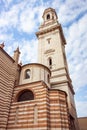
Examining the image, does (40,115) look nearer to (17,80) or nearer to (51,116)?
(51,116)

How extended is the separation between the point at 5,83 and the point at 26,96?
8.62 feet

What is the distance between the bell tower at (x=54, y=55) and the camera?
1906cm

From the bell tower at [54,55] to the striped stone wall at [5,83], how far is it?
7.63m

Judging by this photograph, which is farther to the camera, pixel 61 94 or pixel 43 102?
pixel 61 94

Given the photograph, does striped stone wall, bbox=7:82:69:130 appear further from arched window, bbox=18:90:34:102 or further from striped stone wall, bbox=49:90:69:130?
arched window, bbox=18:90:34:102

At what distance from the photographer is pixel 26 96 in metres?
13.0

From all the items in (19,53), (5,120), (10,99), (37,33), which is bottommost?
(5,120)

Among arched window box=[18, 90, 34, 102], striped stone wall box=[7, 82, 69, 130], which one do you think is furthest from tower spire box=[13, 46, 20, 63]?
striped stone wall box=[7, 82, 69, 130]

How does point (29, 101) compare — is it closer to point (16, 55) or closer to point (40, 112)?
point (40, 112)

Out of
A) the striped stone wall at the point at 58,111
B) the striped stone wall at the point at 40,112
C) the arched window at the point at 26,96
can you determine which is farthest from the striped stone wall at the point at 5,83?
the striped stone wall at the point at 58,111

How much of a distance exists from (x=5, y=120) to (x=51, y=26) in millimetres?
21907

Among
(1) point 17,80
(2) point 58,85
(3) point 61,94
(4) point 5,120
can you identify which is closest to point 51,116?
(3) point 61,94

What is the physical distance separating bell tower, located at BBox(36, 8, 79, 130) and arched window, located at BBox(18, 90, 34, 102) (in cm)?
674

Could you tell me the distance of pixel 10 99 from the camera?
42.3ft
